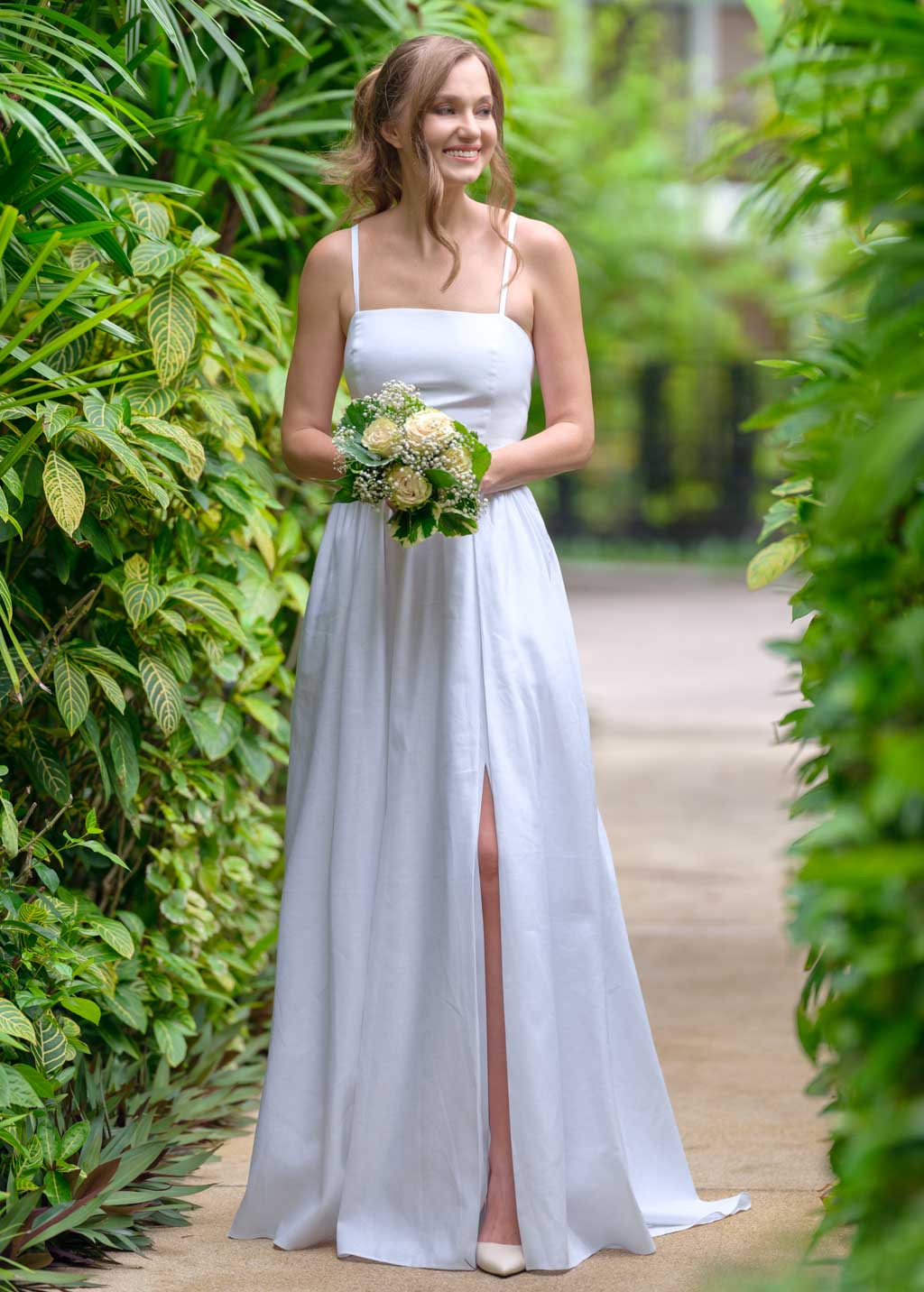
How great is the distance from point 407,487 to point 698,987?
8.62ft

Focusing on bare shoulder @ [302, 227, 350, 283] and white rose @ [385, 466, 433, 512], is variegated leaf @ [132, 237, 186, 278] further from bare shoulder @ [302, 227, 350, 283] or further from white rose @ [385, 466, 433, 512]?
white rose @ [385, 466, 433, 512]

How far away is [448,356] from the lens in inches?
116

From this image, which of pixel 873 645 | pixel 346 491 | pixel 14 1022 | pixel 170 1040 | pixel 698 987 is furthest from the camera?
pixel 698 987

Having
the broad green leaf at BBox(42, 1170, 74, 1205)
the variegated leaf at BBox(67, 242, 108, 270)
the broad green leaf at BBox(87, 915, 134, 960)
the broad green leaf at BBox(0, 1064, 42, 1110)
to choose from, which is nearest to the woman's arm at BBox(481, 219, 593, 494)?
the variegated leaf at BBox(67, 242, 108, 270)

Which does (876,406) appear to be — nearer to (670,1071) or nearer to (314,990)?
(314,990)

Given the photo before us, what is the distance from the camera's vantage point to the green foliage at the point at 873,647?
126 cm

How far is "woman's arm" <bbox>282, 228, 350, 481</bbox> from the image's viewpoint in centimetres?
305

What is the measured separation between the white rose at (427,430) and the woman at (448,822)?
0.71ft

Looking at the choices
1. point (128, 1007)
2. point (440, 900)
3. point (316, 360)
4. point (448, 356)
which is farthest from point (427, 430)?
point (128, 1007)

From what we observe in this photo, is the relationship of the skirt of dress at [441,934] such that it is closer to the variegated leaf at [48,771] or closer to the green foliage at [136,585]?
the green foliage at [136,585]

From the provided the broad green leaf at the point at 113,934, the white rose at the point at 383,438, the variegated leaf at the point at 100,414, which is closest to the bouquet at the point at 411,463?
the white rose at the point at 383,438

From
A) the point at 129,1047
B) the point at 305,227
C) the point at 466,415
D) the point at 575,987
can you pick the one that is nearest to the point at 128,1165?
the point at 129,1047

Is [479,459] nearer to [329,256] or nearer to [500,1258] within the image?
[329,256]

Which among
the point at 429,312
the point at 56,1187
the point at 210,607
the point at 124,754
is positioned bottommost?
the point at 56,1187
